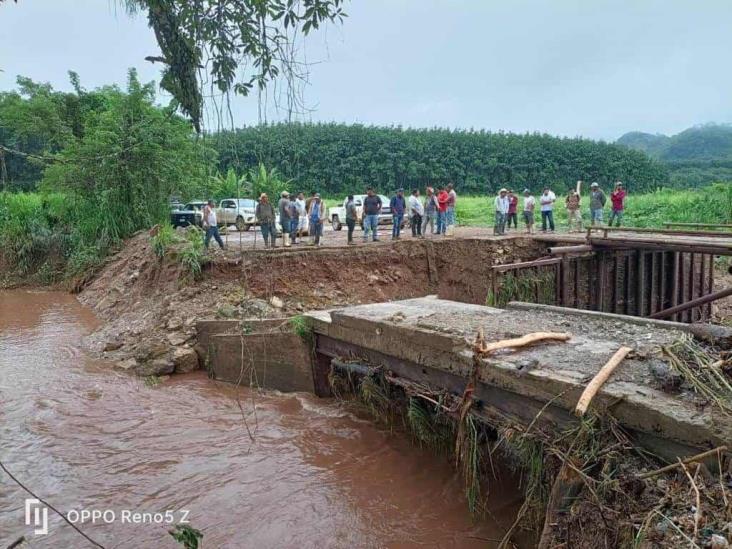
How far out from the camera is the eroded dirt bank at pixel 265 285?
11.6 m

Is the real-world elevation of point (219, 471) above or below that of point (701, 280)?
below

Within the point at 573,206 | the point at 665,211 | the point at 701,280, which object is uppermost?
the point at 573,206

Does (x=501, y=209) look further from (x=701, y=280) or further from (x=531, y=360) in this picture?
(x=531, y=360)

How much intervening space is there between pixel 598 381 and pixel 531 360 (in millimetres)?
842

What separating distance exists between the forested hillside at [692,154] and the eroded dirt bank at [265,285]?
5068cm

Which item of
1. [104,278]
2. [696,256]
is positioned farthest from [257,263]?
[696,256]

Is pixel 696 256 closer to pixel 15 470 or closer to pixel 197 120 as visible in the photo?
pixel 197 120

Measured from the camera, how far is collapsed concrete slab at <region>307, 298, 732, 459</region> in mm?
4215

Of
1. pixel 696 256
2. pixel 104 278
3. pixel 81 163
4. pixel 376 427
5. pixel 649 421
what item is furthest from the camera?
pixel 81 163

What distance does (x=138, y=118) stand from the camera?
19.2 meters

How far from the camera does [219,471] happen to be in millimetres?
6945

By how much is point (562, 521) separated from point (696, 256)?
13567 millimetres

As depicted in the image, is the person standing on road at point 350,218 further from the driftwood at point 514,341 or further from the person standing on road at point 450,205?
the driftwood at point 514,341

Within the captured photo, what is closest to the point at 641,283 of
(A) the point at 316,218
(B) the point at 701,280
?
(B) the point at 701,280
